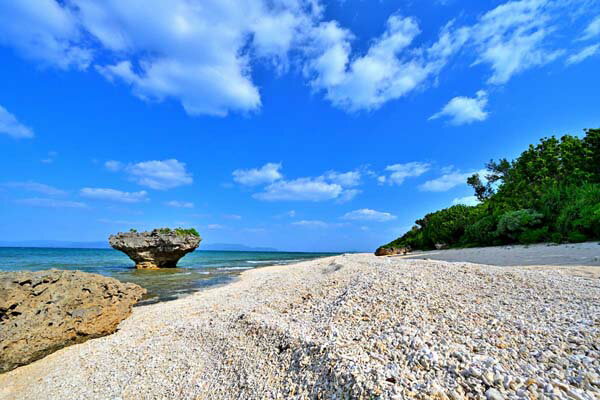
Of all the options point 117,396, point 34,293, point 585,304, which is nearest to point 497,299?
point 585,304

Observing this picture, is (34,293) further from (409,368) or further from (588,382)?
(588,382)

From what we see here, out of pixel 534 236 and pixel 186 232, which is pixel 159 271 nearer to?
pixel 186 232

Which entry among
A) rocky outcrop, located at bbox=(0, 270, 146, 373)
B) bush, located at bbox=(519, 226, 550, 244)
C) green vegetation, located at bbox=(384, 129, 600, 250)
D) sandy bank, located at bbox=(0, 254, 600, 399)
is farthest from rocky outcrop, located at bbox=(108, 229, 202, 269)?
bush, located at bbox=(519, 226, 550, 244)

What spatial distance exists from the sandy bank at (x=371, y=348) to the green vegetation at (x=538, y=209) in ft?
30.6

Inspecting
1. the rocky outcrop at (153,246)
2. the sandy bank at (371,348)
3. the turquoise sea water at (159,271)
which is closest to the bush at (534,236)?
the sandy bank at (371,348)

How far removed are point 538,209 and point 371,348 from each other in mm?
16793

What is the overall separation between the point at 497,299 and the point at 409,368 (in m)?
2.68

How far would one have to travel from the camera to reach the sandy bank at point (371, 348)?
2.42 m

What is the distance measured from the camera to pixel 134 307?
8203mm

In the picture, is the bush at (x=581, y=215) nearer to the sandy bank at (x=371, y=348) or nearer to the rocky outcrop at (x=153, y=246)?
the sandy bank at (x=371, y=348)

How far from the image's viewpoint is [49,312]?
559 cm

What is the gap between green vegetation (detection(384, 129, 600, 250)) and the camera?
12.1m

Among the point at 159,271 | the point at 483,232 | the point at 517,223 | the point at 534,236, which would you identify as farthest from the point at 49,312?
the point at 483,232

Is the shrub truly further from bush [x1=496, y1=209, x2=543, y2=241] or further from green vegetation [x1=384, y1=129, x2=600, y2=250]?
bush [x1=496, y1=209, x2=543, y2=241]
